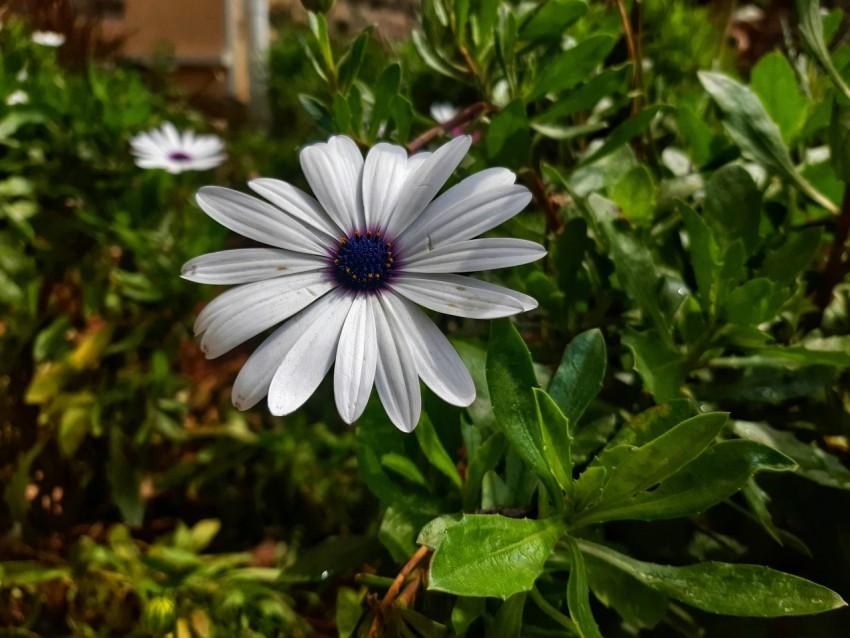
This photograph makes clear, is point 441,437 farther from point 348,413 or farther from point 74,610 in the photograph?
point 74,610

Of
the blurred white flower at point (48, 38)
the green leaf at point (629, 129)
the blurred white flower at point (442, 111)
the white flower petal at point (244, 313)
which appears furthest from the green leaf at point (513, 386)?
the blurred white flower at point (48, 38)

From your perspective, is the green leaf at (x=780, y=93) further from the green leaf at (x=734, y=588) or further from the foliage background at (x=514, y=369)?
the green leaf at (x=734, y=588)

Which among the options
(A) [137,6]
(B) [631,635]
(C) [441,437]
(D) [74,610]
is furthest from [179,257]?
(A) [137,6]

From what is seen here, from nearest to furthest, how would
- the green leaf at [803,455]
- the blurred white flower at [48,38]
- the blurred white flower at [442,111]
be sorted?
1. the green leaf at [803,455]
2. the blurred white flower at [442,111]
3. the blurred white flower at [48,38]

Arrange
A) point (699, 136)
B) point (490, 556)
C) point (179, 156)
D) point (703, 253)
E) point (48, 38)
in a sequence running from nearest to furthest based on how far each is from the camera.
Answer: point (490, 556), point (703, 253), point (699, 136), point (179, 156), point (48, 38)

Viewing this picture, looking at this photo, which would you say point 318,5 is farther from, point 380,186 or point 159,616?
point 159,616

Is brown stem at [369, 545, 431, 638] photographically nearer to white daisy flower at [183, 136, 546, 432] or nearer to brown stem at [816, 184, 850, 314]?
white daisy flower at [183, 136, 546, 432]

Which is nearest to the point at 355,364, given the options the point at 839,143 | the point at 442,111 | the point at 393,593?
the point at 393,593
